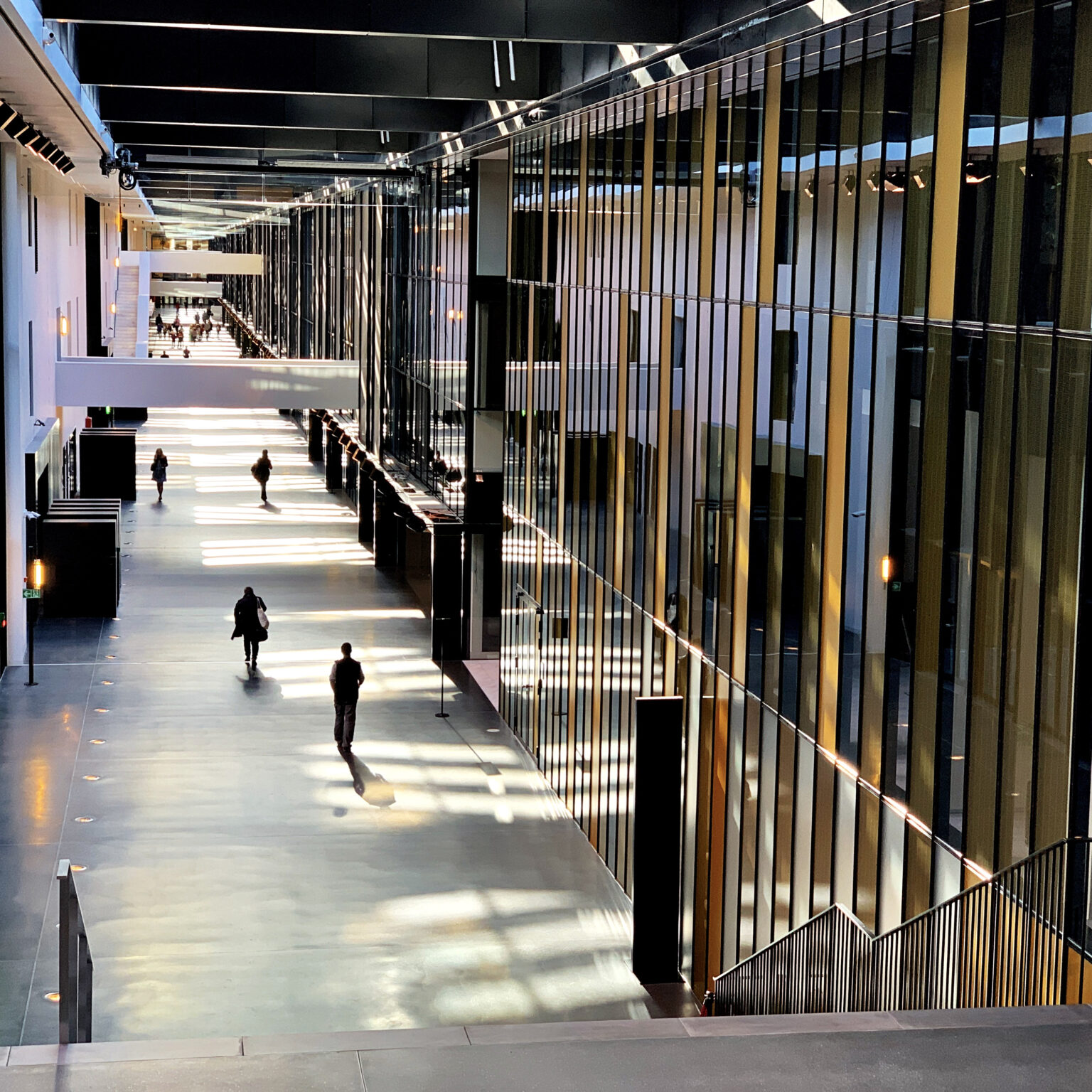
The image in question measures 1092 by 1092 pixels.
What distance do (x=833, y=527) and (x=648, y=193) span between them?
18.6ft

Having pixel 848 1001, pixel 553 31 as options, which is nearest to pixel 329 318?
pixel 553 31

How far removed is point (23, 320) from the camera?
25.0 metres

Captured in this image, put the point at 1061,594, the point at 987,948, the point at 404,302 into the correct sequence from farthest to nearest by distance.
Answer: the point at 404,302
the point at 1061,594
the point at 987,948

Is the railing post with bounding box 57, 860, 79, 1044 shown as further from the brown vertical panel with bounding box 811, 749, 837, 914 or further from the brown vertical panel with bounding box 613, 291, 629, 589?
the brown vertical panel with bounding box 613, 291, 629, 589

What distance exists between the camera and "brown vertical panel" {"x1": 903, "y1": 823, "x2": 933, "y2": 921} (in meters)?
9.46

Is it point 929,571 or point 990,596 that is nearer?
point 990,596

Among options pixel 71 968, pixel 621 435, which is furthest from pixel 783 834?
pixel 621 435

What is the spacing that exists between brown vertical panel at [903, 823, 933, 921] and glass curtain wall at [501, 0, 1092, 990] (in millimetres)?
31

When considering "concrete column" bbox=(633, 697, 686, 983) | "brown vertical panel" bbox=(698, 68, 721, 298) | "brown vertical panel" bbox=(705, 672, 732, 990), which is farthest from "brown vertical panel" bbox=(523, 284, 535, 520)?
"brown vertical panel" bbox=(705, 672, 732, 990)

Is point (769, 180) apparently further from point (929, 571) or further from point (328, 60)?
point (328, 60)

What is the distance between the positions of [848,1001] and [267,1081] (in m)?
4.20

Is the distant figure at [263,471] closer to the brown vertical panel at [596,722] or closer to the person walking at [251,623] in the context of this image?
the person walking at [251,623]

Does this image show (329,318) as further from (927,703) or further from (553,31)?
(927,703)

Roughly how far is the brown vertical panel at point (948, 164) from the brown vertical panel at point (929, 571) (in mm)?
264
